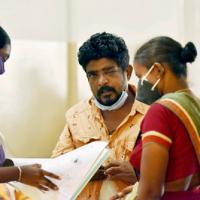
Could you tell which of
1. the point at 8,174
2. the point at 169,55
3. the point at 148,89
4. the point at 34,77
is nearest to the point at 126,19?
the point at 34,77

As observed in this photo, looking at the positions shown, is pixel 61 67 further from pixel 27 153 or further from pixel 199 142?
pixel 199 142

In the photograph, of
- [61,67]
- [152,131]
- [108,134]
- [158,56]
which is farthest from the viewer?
[61,67]

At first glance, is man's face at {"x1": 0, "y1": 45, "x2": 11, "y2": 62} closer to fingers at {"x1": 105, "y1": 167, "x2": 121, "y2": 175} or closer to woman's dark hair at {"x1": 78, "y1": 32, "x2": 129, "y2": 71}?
woman's dark hair at {"x1": 78, "y1": 32, "x2": 129, "y2": 71}

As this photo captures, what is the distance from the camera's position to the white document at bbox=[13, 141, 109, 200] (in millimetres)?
1781

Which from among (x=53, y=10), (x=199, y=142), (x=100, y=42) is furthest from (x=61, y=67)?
(x=199, y=142)

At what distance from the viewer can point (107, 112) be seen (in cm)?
239

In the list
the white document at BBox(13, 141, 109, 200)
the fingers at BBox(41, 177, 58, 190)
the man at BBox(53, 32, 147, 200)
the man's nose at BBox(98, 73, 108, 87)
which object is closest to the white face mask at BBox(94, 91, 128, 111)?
the man at BBox(53, 32, 147, 200)

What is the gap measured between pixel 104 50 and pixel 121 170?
607mm

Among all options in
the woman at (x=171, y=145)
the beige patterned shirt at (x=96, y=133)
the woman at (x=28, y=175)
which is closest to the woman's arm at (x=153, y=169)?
the woman at (x=171, y=145)

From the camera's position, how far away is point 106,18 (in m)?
3.25

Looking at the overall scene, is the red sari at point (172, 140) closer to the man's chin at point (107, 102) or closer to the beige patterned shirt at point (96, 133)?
the beige patterned shirt at point (96, 133)

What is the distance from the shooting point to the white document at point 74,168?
1781 millimetres

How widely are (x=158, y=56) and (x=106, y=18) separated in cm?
166

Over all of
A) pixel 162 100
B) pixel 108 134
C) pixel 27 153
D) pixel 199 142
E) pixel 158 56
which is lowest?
pixel 27 153
